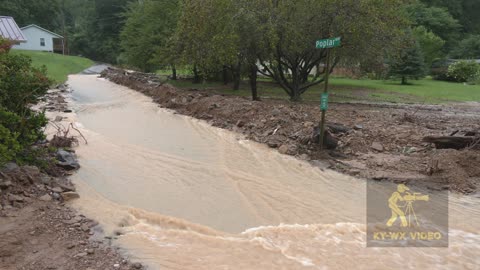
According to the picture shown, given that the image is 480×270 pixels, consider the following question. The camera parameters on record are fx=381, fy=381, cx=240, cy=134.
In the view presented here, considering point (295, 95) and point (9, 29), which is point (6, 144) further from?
point (9, 29)

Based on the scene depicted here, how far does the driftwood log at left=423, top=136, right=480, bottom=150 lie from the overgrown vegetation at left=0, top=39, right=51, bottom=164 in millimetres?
9052

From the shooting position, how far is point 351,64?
19.0 metres

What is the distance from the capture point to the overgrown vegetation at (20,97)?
23.6 ft

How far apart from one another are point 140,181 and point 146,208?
159cm

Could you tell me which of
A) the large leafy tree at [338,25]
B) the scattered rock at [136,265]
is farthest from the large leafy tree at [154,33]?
the scattered rock at [136,265]

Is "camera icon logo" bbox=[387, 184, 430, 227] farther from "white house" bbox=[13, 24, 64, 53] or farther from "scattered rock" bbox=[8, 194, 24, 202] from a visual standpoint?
"white house" bbox=[13, 24, 64, 53]

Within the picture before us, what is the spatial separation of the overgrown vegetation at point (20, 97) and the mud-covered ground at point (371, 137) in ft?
19.2

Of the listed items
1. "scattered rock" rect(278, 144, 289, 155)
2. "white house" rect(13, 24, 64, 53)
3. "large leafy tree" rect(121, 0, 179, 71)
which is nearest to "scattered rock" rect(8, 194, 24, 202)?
"scattered rock" rect(278, 144, 289, 155)

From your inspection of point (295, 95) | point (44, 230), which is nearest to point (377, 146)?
point (44, 230)

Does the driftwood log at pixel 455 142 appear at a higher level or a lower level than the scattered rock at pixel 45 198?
higher

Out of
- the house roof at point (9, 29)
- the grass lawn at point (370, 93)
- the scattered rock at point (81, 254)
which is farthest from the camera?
the house roof at point (9, 29)

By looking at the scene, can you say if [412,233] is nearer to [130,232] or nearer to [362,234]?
[362,234]

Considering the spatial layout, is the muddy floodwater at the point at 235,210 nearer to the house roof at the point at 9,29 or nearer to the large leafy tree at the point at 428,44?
the house roof at the point at 9,29

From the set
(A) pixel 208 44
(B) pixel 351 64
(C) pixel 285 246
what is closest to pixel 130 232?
(C) pixel 285 246
